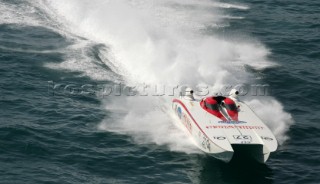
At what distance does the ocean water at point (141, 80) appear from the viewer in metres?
31.4

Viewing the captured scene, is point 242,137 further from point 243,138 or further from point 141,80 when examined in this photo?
point 141,80

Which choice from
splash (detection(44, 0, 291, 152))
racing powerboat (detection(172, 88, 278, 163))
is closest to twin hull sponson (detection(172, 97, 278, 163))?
racing powerboat (detection(172, 88, 278, 163))

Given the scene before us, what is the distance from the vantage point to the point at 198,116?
3475 cm

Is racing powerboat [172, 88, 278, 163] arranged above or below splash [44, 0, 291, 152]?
below

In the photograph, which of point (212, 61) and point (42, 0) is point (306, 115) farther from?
point (42, 0)

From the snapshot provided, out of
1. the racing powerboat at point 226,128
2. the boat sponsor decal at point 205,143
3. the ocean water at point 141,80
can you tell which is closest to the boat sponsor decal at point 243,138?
the racing powerboat at point 226,128

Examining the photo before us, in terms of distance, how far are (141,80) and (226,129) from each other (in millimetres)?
12215

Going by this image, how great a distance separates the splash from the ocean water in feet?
0.36

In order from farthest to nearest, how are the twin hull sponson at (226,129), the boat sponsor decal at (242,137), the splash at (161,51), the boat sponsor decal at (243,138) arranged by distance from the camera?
the splash at (161,51) < the boat sponsor decal at (242,137) < the boat sponsor decal at (243,138) < the twin hull sponson at (226,129)

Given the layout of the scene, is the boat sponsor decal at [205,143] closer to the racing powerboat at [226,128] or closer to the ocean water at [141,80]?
the racing powerboat at [226,128]

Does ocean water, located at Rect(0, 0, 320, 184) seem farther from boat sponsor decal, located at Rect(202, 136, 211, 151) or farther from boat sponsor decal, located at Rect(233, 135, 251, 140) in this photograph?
boat sponsor decal, located at Rect(233, 135, 251, 140)

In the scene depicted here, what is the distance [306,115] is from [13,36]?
85.0 ft

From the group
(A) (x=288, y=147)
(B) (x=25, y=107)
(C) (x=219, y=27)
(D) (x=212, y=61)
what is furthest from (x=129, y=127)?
(C) (x=219, y=27)

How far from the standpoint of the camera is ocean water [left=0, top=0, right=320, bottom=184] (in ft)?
103
